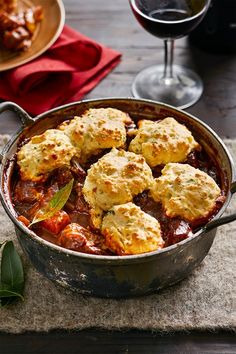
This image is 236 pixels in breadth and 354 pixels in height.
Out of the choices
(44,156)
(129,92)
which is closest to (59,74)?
(129,92)

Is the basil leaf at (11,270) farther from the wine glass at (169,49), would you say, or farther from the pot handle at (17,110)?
the wine glass at (169,49)

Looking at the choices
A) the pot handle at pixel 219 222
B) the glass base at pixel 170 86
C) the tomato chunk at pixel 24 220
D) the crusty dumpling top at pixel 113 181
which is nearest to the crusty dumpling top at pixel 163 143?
the crusty dumpling top at pixel 113 181

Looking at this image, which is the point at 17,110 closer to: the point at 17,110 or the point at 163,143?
the point at 17,110

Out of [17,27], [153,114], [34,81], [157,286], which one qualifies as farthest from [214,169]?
[17,27]

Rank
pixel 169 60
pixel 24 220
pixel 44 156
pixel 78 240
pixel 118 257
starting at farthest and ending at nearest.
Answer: pixel 169 60 < pixel 44 156 < pixel 24 220 < pixel 78 240 < pixel 118 257

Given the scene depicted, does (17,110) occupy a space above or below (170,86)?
above

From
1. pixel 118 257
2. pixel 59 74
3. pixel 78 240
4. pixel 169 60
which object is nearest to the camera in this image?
pixel 118 257
